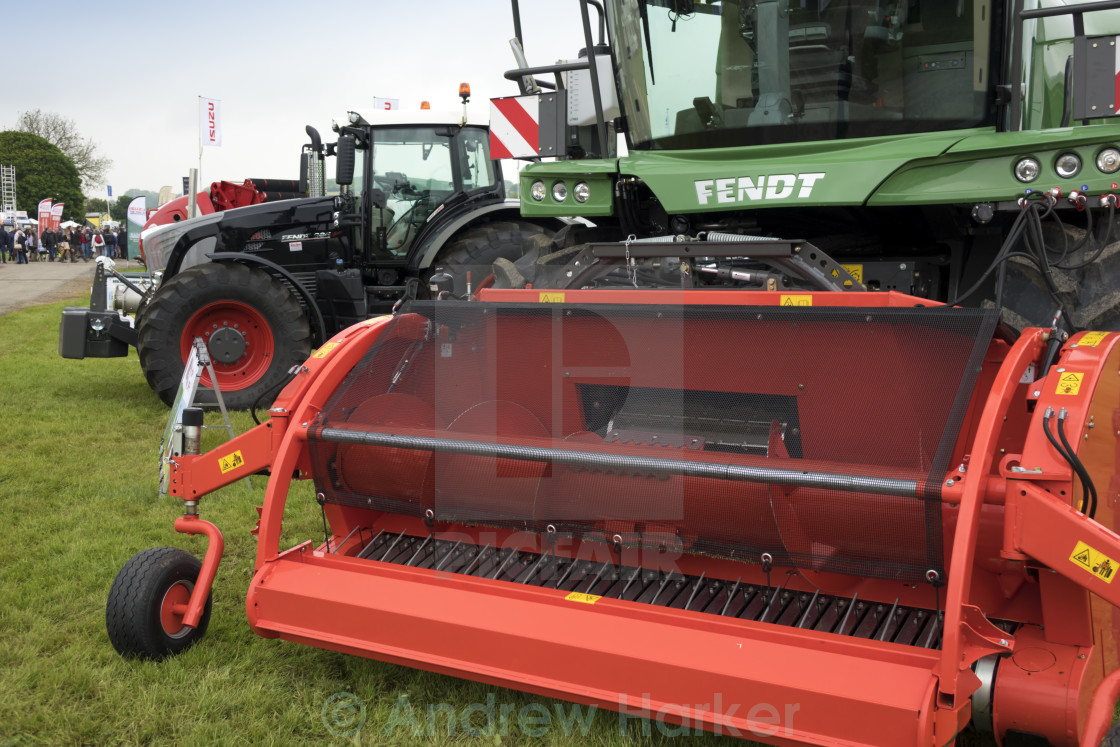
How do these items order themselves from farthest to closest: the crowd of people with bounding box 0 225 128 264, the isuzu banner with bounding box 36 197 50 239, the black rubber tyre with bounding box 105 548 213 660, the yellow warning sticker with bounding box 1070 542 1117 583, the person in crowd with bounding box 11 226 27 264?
the isuzu banner with bounding box 36 197 50 239, the crowd of people with bounding box 0 225 128 264, the person in crowd with bounding box 11 226 27 264, the black rubber tyre with bounding box 105 548 213 660, the yellow warning sticker with bounding box 1070 542 1117 583

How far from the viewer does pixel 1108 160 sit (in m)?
3.01

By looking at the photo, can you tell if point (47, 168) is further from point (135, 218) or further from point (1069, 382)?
point (1069, 382)

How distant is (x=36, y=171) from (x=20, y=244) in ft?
61.1

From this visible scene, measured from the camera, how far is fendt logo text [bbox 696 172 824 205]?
3.44 metres

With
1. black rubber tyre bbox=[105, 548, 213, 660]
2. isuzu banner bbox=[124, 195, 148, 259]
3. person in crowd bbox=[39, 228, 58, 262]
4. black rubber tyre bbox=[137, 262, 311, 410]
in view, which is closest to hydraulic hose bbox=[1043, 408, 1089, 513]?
black rubber tyre bbox=[105, 548, 213, 660]

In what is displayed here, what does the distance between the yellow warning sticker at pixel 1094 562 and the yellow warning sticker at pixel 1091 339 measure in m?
0.66

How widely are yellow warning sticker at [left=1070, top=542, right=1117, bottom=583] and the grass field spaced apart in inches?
39.3

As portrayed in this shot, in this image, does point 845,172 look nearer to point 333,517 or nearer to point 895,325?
point 895,325

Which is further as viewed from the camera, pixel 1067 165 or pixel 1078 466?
pixel 1067 165

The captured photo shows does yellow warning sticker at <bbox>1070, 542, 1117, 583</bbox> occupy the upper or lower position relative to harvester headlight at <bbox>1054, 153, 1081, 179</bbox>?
lower

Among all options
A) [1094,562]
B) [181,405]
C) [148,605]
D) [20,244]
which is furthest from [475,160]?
[20,244]

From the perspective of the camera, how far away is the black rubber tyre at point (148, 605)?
276 cm

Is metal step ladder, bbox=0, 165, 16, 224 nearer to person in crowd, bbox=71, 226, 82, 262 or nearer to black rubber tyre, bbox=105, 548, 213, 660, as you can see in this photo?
person in crowd, bbox=71, 226, 82, 262

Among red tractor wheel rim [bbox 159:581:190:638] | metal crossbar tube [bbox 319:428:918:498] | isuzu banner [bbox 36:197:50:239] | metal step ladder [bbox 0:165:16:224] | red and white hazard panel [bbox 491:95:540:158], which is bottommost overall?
red tractor wheel rim [bbox 159:581:190:638]
